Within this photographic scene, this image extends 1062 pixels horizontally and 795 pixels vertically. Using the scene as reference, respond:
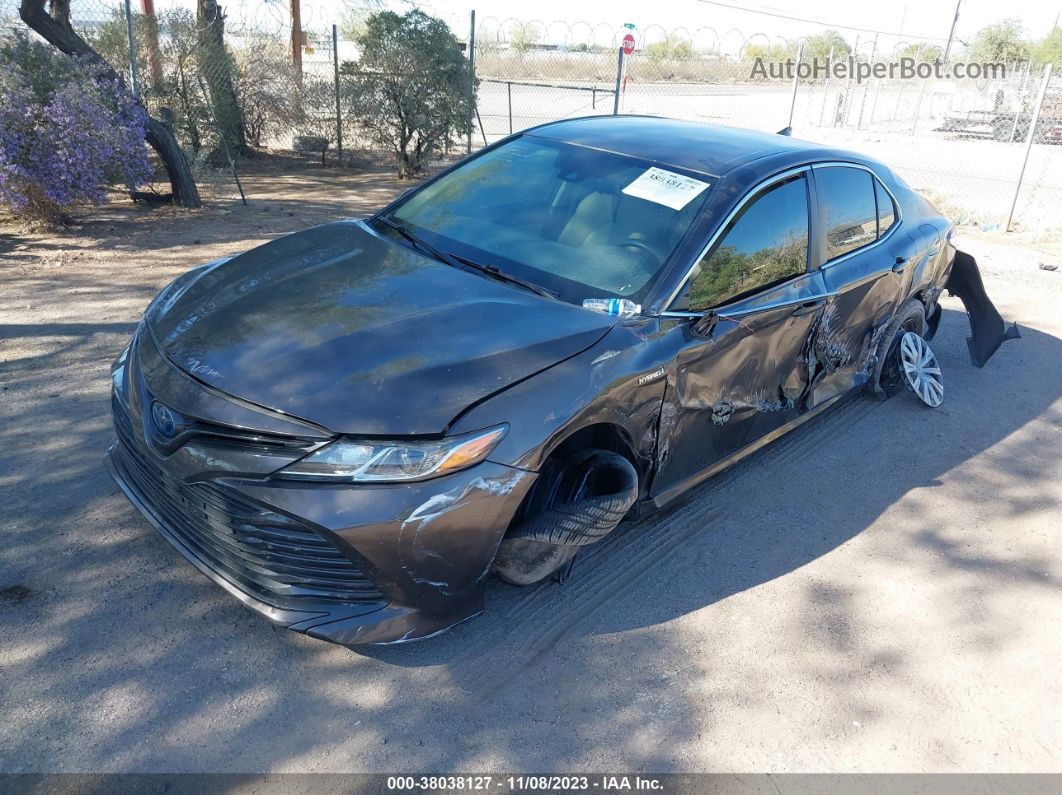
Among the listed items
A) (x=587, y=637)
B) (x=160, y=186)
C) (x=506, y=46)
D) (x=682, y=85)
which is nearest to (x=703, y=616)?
(x=587, y=637)

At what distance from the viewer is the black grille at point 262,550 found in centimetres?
256

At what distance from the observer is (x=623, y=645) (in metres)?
3.11

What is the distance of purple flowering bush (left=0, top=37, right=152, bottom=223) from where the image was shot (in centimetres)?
704

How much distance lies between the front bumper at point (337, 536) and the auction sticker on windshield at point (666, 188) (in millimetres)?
1600

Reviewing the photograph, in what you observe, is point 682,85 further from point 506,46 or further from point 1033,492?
point 1033,492

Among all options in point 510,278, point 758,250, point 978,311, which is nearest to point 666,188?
point 758,250

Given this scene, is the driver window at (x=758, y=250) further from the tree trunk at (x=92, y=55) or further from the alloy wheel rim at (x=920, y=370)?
the tree trunk at (x=92, y=55)

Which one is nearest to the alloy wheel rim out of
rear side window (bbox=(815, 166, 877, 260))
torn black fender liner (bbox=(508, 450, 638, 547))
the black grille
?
rear side window (bbox=(815, 166, 877, 260))

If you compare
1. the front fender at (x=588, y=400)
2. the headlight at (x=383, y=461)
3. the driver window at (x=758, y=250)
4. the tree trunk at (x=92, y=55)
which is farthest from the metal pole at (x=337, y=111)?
the headlight at (x=383, y=461)

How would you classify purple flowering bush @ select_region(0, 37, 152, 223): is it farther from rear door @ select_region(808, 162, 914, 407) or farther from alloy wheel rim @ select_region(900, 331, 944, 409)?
alloy wheel rim @ select_region(900, 331, 944, 409)

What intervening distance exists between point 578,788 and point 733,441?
1.86 m

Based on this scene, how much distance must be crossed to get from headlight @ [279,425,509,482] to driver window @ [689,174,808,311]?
1.33 m

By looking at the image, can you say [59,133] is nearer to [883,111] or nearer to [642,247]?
[642,247]

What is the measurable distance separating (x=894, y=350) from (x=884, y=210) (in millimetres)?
995
